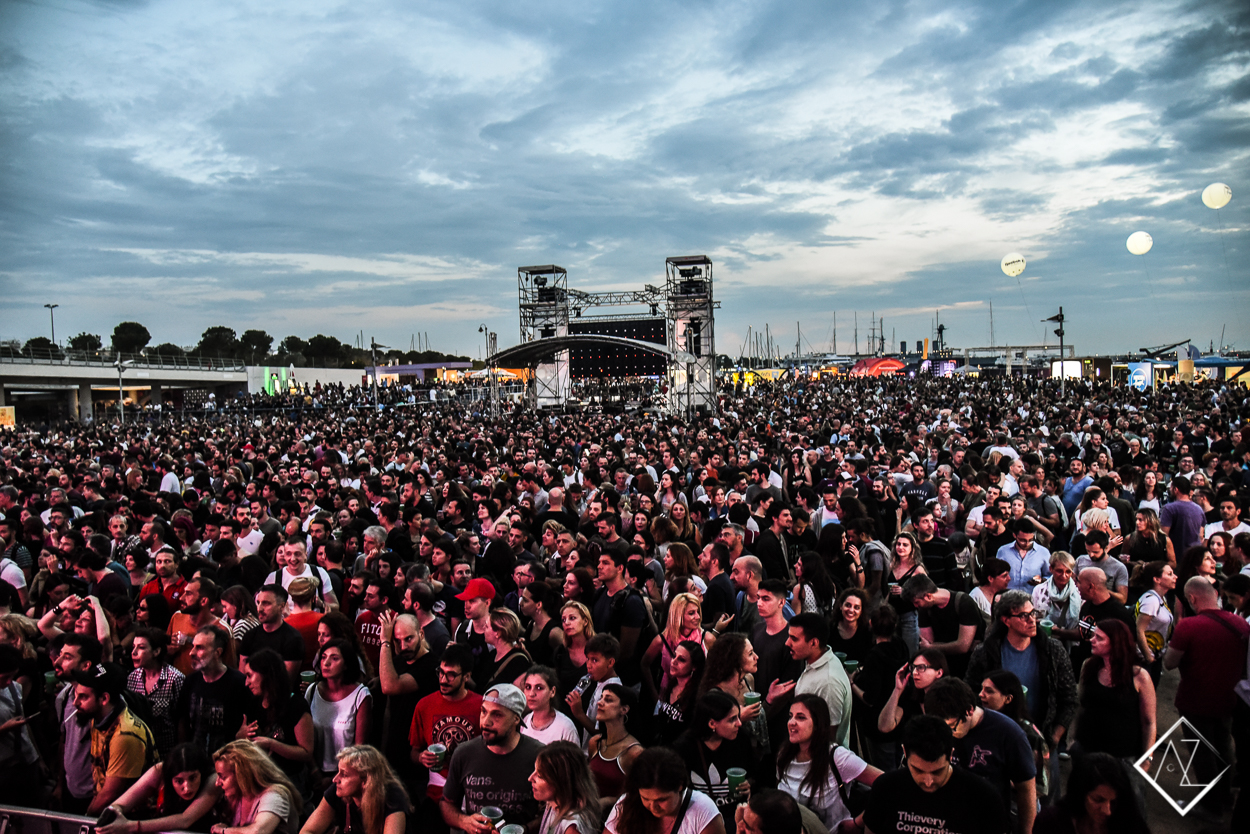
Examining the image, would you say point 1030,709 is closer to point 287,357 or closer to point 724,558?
point 724,558

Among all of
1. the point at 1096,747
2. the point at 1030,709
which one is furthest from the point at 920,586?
the point at 1096,747

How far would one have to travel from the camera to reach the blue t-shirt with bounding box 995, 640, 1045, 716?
13.7 feet

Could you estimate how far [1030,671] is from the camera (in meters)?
4.19

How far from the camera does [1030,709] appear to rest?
4145 mm

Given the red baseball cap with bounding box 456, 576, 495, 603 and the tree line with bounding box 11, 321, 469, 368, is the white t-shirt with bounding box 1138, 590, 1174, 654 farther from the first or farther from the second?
the tree line with bounding box 11, 321, 469, 368

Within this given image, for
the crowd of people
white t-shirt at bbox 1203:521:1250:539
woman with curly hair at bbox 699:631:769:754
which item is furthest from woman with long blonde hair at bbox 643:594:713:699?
white t-shirt at bbox 1203:521:1250:539

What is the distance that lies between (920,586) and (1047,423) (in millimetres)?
15357

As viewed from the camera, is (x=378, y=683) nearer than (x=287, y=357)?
Yes

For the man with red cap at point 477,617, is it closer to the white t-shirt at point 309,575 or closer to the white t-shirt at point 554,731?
the white t-shirt at point 554,731

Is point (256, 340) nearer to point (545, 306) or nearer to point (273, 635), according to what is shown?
point (545, 306)

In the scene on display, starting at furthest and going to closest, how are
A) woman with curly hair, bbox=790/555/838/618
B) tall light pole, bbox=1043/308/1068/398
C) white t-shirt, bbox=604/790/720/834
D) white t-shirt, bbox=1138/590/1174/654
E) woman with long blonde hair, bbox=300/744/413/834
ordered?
tall light pole, bbox=1043/308/1068/398
woman with curly hair, bbox=790/555/838/618
white t-shirt, bbox=1138/590/1174/654
woman with long blonde hair, bbox=300/744/413/834
white t-shirt, bbox=604/790/720/834

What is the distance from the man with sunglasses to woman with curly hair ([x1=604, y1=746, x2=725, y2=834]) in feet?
6.39

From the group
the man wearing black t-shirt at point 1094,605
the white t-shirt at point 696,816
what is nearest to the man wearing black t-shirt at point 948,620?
the man wearing black t-shirt at point 1094,605

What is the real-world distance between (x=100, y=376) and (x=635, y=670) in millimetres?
51422
